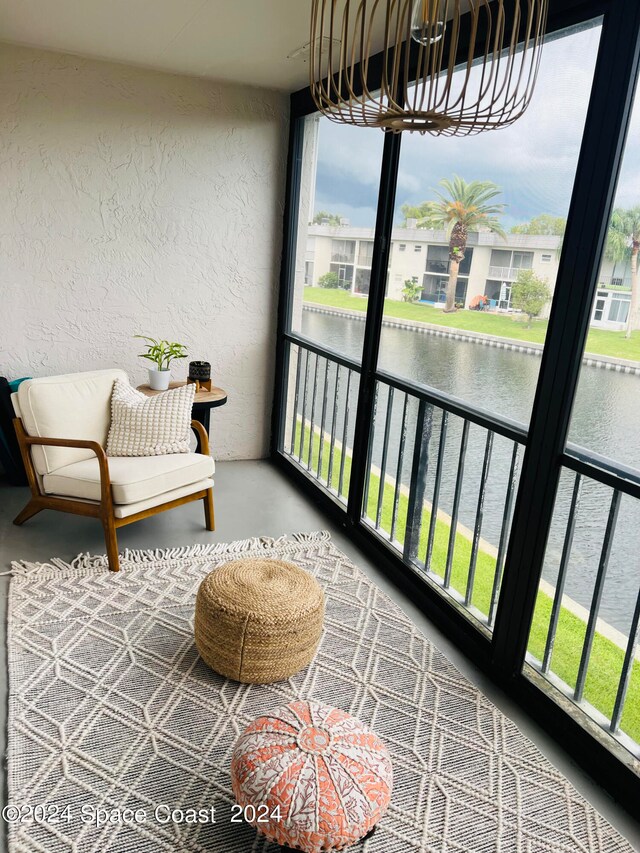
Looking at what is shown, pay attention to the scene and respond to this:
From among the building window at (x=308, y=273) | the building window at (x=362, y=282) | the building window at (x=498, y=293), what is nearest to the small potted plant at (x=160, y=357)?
the building window at (x=308, y=273)

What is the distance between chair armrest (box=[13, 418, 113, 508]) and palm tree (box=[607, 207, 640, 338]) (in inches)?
86.3

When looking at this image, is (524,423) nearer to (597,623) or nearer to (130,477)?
(597,623)

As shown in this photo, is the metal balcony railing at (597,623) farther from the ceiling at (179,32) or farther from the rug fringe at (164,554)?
the ceiling at (179,32)

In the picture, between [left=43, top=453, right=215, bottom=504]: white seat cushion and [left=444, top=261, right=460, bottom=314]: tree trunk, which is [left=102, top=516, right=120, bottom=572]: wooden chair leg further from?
[left=444, top=261, right=460, bottom=314]: tree trunk

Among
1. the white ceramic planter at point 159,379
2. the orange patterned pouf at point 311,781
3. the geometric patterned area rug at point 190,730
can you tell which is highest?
the white ceramic planter at point 159,379

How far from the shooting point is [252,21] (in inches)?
111

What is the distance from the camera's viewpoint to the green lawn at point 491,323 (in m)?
1.96

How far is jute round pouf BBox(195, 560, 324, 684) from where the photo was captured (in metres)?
2.23

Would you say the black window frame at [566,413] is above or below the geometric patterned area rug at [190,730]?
above

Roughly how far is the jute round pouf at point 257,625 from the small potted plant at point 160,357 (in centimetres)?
180

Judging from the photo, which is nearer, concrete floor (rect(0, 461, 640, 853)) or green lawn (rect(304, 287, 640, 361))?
green lawn (rect(304, 287, 640, 361))

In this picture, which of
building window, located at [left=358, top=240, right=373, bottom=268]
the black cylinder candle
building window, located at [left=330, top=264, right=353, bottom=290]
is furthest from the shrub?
the black cylinder candle

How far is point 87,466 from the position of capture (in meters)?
3.17

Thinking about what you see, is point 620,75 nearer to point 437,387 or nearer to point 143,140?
point 437,387
